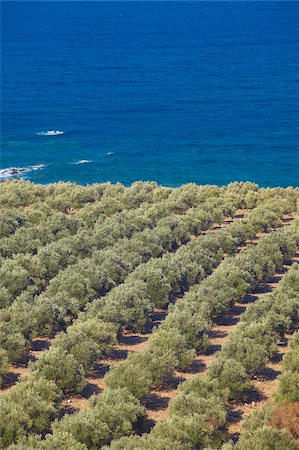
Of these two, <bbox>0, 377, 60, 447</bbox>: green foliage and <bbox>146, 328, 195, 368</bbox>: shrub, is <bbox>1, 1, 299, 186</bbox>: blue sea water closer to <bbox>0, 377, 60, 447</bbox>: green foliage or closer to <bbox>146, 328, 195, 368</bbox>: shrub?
<bbox>146, 328, 195, 368</bbox>: shrub

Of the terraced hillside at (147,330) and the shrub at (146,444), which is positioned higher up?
the terraced hillside at (147,330)

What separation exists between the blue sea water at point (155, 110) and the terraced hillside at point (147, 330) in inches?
1165

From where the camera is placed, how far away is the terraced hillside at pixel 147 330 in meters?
17.8

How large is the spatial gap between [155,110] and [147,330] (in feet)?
245

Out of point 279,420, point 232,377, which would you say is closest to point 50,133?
point 232,377

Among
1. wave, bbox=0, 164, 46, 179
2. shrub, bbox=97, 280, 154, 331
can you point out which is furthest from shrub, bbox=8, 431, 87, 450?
wave, bbox=0, 164, 46, 179

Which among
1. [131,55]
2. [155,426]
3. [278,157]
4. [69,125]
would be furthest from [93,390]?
[131,55]

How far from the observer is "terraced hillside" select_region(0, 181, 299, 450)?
17766mm

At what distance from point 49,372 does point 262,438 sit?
640 cm

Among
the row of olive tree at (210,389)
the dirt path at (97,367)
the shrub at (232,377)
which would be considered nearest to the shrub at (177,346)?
the row of olive tree at (210,389)

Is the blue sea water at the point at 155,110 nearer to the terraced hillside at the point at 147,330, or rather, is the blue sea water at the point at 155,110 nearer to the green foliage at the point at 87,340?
the terraced hillside at the point at 147,330

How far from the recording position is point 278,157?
73688 mm

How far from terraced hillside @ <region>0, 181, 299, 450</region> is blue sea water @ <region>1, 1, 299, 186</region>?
29.6 metres

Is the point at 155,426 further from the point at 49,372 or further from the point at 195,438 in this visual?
the point at 49,372
